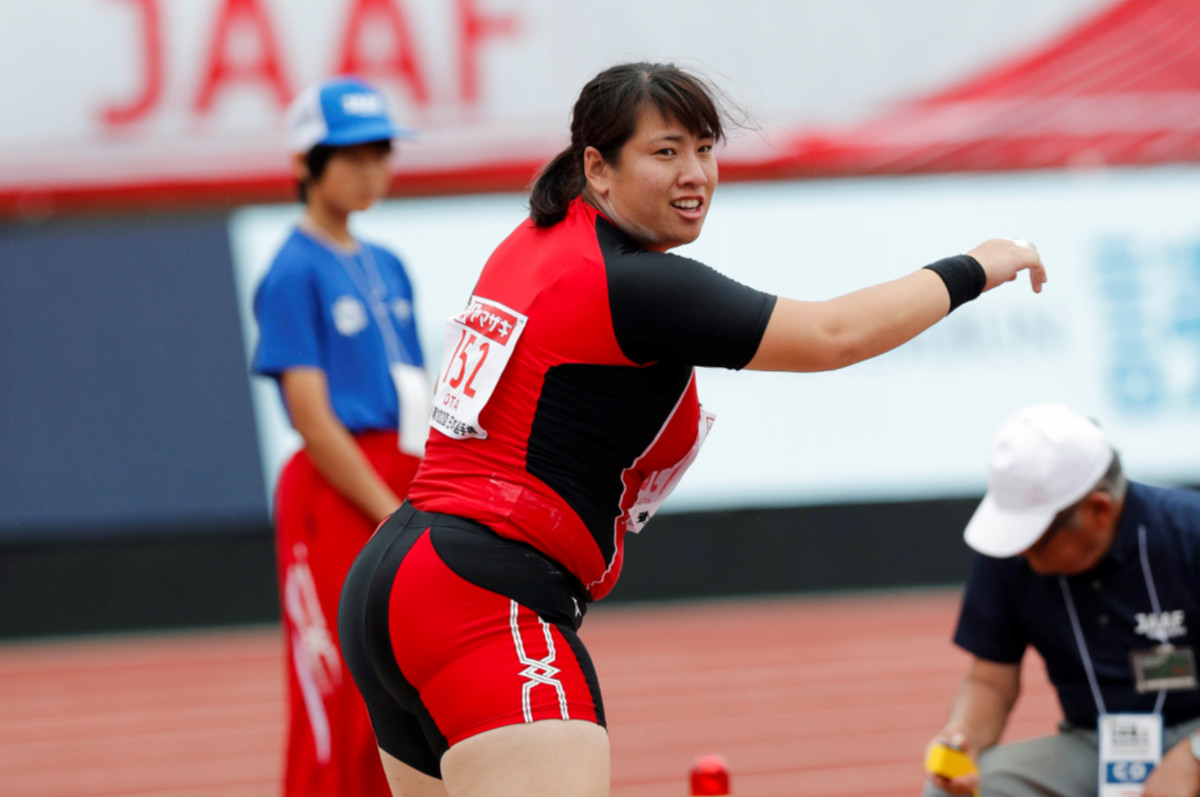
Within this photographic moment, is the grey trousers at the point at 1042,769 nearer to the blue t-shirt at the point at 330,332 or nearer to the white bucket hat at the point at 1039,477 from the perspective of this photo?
the white bucket hat at the point at 1039,477

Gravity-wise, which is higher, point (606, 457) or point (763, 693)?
point (606, 457)

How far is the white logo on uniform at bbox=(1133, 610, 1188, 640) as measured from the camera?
2895 millimetres

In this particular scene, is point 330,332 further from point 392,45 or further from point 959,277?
point 392,45

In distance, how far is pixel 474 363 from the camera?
208 cm

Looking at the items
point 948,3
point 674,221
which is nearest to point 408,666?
point 674,221

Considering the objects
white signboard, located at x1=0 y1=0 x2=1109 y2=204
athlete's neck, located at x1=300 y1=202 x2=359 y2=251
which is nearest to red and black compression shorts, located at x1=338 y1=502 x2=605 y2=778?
athlete's neck, located at x1=300 y1=202 x2=359 y2=251

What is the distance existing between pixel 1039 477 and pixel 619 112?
129 centimetres

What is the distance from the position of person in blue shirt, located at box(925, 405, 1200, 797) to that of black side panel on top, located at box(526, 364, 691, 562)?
1.00 metres

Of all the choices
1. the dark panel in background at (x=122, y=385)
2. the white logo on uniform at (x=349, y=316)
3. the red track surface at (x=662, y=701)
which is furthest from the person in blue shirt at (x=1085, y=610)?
the dark panel in background at (x=122, y=385)

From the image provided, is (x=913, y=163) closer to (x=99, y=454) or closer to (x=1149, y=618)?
(x=99, y=454)

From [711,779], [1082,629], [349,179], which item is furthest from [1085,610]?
[349,179]

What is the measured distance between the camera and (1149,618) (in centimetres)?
291

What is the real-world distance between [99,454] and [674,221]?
5981mm

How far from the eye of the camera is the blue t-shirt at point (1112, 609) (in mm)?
2906
